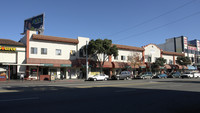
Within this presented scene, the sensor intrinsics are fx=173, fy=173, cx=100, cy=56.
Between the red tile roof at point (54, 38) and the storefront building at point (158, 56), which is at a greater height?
the red tile roof at point (54, 38)

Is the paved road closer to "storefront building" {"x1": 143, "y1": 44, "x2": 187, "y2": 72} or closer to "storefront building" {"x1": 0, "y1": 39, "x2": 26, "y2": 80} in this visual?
"storefront building" {"x1": 0, "y1": 39, "x2": 26, "y2": 80}

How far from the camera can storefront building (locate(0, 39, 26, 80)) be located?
94.7 feet

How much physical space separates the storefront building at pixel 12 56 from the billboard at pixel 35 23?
13.1 metres

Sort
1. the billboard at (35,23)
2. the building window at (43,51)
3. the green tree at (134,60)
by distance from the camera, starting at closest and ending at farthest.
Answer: the building window at (43,51) < the green tree at (134,60) < the billboard at (35,23)

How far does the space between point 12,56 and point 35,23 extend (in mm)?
17341

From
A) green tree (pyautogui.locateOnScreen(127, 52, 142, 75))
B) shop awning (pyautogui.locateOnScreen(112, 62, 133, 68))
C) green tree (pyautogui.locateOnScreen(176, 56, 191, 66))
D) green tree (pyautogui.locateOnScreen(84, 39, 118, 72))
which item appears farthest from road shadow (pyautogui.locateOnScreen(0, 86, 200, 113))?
green tree (pyautogui.locateOnScreen(176, 56, 191, 66))

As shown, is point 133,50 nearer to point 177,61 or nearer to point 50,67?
point 177,61

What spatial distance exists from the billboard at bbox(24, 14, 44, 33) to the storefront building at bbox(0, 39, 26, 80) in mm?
13055

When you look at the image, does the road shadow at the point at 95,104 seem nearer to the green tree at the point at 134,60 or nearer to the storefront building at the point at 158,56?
the green tree at the point at 134,60


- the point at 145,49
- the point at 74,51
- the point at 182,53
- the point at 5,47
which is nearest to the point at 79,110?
the point at 5,47

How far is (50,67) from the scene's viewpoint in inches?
1313

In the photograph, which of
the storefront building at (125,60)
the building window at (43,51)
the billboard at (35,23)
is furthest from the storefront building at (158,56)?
the billboard at (35,23)

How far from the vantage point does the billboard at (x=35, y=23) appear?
1700 inches

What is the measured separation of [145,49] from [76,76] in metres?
22.7
